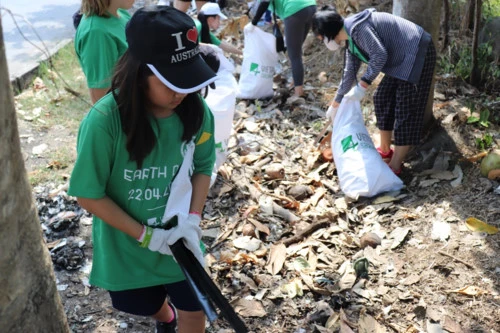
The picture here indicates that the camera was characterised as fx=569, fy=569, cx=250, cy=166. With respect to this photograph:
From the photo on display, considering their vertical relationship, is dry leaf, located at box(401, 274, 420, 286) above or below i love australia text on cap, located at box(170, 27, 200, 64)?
below

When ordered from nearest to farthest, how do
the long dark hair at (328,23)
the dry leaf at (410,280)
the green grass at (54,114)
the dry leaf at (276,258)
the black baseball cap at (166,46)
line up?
1. the black baseball cap at (166,46)
2. the dry leaf at (410,280)
3. the dry leaf at (276,258)
4. the long dark hair at (328,23)
5. the green grass at (54,114)

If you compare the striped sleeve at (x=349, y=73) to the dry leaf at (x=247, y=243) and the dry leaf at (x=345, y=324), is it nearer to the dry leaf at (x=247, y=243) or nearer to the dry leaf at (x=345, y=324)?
the dry leaf at (x=247, y=243)

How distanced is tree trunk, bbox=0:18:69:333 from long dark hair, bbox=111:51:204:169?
0.61m

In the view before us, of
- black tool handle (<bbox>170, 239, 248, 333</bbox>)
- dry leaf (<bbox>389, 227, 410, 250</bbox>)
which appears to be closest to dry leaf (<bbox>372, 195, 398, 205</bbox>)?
dry leaf (<bbox>389, 227, 410, 250</bbox>)

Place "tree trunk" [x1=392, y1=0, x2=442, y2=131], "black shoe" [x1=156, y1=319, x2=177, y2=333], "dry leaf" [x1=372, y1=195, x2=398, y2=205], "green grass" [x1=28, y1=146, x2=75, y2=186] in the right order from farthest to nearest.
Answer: "green grass" [x1=28, y1=146, x2=75, y2=186], "tree trunk" [x1=392, y1=0, x2=442, y2=131], "dry leaf" [x1=372, y1=195, x2=398, y2=205], "black shoe" [x1=156, y1=319, x2=177, y2=333]

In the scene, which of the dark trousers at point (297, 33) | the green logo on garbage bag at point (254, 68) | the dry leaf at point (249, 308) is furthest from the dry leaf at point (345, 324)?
the green logo on garbage bag at point (254, 68)

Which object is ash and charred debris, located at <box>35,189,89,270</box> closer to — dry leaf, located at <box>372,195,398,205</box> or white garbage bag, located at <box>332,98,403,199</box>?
white garbage bag, located at <box>332,98,403,199</box>

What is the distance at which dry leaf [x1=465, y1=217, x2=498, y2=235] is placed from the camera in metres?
4.20

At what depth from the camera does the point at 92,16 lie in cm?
Answer: 342

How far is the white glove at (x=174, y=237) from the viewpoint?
2.45 m

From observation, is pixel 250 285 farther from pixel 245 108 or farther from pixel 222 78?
pixel 245 108

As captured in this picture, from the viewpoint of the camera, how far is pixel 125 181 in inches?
95.8

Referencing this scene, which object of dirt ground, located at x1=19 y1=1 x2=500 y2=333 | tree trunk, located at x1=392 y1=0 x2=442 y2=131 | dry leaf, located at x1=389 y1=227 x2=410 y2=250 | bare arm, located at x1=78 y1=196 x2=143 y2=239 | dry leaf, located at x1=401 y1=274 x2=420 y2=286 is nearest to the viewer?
bare arm, located at x1=78 y1=196 x2=143 y2=239

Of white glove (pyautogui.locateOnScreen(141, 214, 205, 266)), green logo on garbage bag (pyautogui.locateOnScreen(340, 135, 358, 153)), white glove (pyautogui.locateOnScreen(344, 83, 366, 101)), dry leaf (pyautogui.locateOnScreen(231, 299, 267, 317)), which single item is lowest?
dry leaf (pyautogui.locateOnScreen(231, 299, 267, 317))
